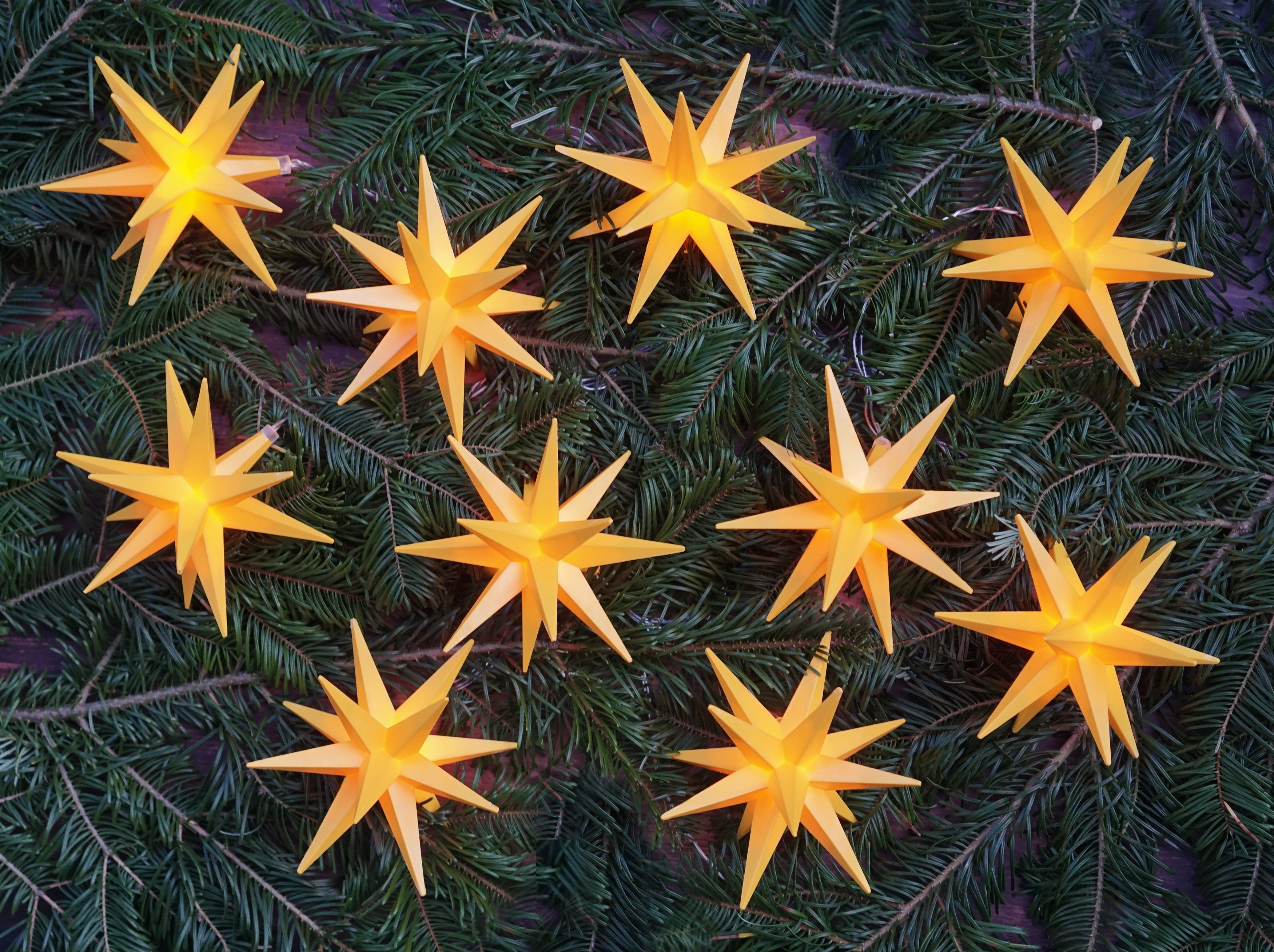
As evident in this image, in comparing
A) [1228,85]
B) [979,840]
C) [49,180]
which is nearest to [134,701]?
[49,180]

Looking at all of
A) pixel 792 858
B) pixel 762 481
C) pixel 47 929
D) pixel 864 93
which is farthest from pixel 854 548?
pixel 47 929

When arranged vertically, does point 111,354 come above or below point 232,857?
above

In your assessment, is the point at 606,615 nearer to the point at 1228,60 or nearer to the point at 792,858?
the point at 792,858

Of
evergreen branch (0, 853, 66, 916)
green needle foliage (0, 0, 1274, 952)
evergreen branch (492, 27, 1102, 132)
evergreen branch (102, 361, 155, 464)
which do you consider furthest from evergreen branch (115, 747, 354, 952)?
evergreen branch (492, 27, 1102, 132)

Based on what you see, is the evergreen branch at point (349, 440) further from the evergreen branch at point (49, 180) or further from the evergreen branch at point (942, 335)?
the evergreen branch at point (942, 335)

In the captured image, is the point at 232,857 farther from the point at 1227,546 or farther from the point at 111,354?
the point at 1227,546

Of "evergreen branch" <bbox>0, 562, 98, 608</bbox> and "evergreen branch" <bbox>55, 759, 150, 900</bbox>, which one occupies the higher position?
"evergreen branch" <bbox>0, 562, 98, 608</bbox>

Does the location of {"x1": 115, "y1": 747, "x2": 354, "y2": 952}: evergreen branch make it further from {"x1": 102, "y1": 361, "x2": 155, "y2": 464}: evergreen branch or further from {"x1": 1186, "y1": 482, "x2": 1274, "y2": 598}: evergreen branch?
{"x1": 1186, "y1": 482, "x2": 1274, "y2": 598}: evergreen branch
